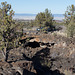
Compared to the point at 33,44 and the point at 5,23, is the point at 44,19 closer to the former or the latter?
the point at 33,44

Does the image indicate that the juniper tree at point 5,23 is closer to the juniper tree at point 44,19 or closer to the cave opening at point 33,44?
the cave opening at point 33,44

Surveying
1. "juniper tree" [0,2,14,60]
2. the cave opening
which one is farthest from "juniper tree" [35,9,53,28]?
"juniper tree" [0,2,14,60]

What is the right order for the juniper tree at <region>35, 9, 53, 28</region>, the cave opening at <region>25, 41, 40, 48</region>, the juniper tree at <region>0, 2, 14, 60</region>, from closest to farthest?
the juniper tree at <region>0, 2, 14, 60</region> → the cave opening at <region>25, 41, 40, 48</region> → the juniper tree at <region>35, 9, 53, 28</region>

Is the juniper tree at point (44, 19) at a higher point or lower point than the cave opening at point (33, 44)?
higher

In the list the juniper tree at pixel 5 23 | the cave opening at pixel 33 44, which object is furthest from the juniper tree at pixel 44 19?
the juniper tree at pixel 5 23

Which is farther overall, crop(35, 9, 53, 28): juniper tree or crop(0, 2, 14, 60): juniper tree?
crop(35, 9, 53, 28): juniper tree

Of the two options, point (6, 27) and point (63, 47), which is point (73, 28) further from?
point (6, 27)

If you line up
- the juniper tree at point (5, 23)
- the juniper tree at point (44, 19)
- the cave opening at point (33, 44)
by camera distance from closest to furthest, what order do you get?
the juniper tree at point (5, 23) < the cave opening at point (33, 44) < the juniper tree at point (44, 19)

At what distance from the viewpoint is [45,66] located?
55.1ft

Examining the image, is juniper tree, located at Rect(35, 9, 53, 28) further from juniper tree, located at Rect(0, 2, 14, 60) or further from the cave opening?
juniper tree, located at Rect(0, 2, 14, 60)

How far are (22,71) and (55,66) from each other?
6.97 metres

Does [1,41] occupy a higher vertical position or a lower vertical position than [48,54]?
higher

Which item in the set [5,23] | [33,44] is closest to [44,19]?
[33,44]

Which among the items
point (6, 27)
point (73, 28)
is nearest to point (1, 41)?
point (6, 27)
